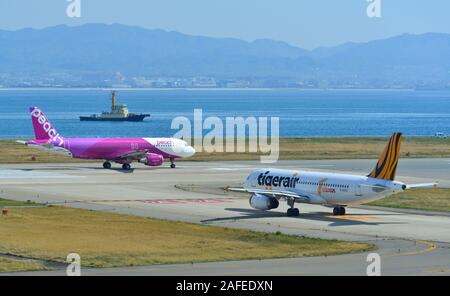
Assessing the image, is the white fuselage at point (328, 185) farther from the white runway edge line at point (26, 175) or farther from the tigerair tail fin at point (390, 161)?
the white runway edge line at point (26, 175)

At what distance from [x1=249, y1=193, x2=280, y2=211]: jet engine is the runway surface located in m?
0.64

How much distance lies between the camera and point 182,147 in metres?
131

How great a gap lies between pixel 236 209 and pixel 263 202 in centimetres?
411

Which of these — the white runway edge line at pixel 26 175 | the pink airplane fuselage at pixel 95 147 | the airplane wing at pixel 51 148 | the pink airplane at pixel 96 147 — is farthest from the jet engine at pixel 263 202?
the airplane wing at pixel 51 148

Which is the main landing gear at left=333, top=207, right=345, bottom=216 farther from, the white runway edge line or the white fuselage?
the white runway edge line

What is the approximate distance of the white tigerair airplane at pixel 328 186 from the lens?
75.6m

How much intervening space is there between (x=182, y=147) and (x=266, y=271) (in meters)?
78.9

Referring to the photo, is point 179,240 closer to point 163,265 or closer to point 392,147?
point 163,265

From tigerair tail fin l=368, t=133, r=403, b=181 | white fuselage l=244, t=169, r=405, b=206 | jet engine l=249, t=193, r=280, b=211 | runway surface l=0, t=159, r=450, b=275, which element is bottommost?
runway surface l=0, t=159, r=450, b=275

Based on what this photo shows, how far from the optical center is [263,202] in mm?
81312

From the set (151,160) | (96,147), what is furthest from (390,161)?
(96,147)

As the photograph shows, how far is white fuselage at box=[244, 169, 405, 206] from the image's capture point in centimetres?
7606

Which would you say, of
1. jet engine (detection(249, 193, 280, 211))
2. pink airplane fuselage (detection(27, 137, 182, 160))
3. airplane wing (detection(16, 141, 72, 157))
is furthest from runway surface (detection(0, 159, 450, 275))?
pink airplane fuselage (detection(27, 137, 182, 160))

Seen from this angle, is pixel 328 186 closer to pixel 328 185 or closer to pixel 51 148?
pixel 328 185
